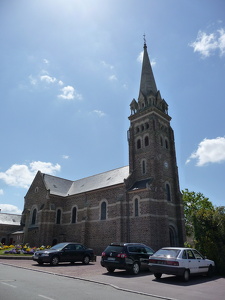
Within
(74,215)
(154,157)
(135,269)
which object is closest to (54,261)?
(135,269)

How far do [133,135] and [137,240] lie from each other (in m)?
14.9

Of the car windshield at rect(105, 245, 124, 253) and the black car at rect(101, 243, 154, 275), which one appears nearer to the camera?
the black car at rect(101, 243, 154, 275)

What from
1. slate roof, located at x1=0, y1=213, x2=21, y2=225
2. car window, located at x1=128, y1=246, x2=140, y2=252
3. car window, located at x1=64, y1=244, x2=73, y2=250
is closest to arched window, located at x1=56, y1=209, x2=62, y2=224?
slate roof, located at x1=0, y1=213, x2=21, y2=225

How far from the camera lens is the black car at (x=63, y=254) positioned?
1555cm

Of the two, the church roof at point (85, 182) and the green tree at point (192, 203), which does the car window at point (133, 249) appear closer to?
the church roof at point (85, 182)

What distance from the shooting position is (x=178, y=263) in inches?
411

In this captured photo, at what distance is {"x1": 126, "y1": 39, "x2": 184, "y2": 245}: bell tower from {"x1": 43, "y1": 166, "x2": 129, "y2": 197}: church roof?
2663 millimetres

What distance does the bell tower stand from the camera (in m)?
27.9

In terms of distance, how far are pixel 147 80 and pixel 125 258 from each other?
1209 inches

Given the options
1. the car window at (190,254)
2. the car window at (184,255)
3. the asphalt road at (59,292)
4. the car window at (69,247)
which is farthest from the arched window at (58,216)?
the asphalt road at (59,292)

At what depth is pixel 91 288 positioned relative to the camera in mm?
8391

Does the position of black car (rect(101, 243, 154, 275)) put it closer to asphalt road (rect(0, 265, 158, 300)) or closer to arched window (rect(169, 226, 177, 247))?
asphalt road (rect(0, 265, 158, 300))

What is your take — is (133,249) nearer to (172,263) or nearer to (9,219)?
(172,263)

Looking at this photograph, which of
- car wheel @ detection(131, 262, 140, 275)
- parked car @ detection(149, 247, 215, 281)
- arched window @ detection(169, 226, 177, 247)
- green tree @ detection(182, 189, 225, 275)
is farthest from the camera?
arched window @ detection(169, 226, 177, 247)
